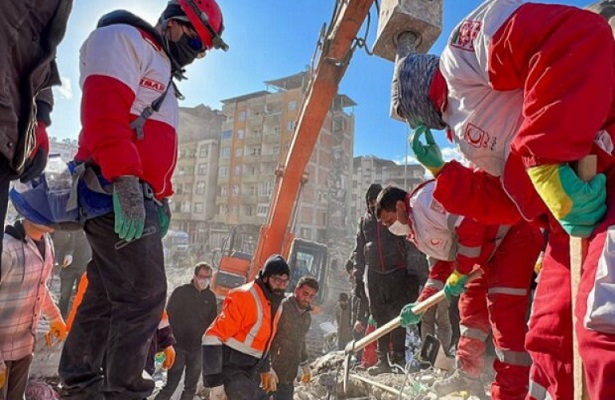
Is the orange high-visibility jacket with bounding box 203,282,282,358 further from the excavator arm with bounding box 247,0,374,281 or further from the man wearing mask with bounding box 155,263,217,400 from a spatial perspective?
the excavator arm with bounding box 247,0,374,281

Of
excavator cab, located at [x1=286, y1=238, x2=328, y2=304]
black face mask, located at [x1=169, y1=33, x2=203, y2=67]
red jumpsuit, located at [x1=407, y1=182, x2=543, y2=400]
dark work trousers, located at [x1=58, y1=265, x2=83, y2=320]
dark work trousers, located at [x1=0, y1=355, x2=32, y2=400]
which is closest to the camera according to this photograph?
black face mask, located at [x1=169, y1=33, x2=203, y2=67]

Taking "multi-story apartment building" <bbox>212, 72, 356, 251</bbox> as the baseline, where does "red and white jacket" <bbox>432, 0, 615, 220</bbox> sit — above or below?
below

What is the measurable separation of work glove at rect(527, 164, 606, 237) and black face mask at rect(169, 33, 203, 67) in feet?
5.62

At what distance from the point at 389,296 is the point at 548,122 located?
168 inches

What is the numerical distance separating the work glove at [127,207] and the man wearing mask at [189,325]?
4.34 meters

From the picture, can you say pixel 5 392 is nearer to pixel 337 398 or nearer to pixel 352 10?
pixel 337 398

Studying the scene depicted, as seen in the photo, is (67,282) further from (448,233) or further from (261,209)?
(261,209)

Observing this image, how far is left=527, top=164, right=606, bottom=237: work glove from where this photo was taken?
3.52 feet

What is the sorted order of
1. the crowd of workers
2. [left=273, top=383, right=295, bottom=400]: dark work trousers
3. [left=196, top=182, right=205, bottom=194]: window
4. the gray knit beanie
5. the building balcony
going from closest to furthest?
the crowd of workers < the gray knit beanie < [left=273, top=383, right=295, bottom=400]: dark work trousers < the building balcony < [left=196, top=182, right=205, bottom=194]: window

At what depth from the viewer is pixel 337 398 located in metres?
4.34

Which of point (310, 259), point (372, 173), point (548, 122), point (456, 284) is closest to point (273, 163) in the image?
point (372, 173)

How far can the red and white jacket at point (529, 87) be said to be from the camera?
1.06 meters

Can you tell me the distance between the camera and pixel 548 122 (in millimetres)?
1067

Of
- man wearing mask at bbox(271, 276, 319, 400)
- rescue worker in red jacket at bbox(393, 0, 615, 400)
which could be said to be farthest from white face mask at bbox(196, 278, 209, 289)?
rescue worker in red jacket at bbox(393, 0, 615, 400)
